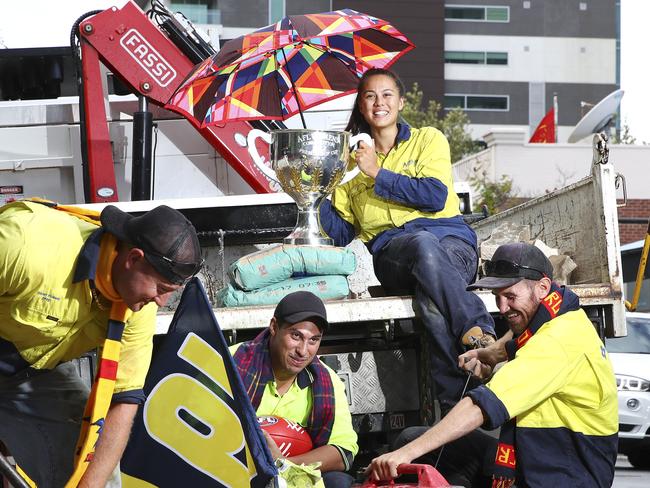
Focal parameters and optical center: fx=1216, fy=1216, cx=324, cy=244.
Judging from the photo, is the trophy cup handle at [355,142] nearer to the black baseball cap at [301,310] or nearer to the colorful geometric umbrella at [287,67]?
the colorful geometric umbrella at [287,67]

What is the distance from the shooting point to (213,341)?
441cm

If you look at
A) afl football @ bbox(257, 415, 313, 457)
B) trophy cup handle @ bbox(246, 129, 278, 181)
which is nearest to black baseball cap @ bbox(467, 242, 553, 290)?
afl football @ bbox(257, 415, 313, 457)

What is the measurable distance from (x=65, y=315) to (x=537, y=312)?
1888 mm

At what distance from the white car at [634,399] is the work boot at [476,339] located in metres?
5.50

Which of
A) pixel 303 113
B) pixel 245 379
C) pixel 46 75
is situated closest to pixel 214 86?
pixel 303 113

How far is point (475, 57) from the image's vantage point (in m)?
56.2

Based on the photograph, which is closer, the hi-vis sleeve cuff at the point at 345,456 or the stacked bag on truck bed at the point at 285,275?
the hi-vis sleeve cuff at the point at 345,456

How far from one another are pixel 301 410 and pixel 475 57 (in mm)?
52386

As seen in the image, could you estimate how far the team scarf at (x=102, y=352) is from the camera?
381 cm

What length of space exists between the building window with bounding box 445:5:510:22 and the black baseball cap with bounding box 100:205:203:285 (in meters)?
52.9

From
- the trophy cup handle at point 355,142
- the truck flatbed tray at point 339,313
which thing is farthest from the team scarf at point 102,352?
the trophy cup handle at point 355,142

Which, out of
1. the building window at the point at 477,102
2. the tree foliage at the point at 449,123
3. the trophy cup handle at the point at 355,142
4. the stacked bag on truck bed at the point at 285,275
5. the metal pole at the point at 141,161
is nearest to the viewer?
the stacked bag on truck bed at the point at 285,275

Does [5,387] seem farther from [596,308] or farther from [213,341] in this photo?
[596,308]

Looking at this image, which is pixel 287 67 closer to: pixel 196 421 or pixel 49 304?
pixel 196 421
